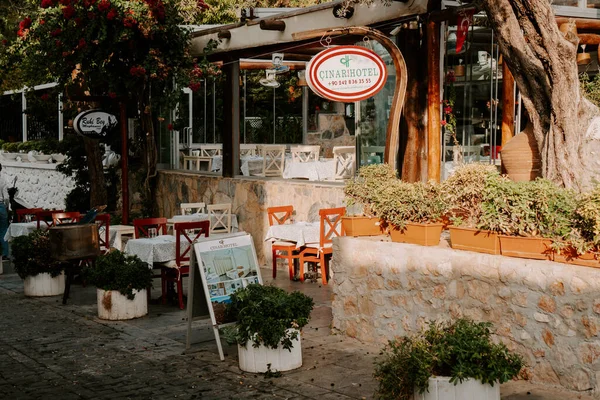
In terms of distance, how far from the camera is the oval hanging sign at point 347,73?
9273mm

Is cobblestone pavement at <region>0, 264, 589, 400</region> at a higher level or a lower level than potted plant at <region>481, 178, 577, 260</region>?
lower

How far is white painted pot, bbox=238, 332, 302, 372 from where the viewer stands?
7094 mm

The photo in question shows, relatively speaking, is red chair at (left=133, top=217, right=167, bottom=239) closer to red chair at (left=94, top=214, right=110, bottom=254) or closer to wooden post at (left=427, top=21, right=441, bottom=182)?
red chair at (left=94, top=214, right=110, bottom=254)

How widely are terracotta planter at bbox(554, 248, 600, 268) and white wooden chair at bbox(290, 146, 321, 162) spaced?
10.5 metres

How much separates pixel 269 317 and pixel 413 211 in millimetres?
1721

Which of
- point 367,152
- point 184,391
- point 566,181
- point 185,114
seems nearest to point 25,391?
point 184,391

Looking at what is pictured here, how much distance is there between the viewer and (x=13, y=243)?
11.5 meters

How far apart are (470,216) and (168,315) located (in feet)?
13.9

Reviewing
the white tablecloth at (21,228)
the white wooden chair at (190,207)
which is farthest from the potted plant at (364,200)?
the white tablecloth at (21,228)

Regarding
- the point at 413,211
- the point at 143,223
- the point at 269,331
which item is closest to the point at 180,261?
the point at 143,223

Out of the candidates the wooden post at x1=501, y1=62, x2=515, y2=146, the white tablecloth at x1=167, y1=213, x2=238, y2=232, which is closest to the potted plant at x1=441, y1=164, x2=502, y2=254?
the wooden post at x1=501, y1=62, x2=515, y2=146

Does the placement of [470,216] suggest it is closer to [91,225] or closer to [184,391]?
[184,391]

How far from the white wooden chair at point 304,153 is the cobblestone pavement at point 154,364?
689 centimetres

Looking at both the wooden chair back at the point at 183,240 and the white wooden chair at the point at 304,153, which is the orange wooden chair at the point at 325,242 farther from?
the white wooden chair at the point at 304,153
